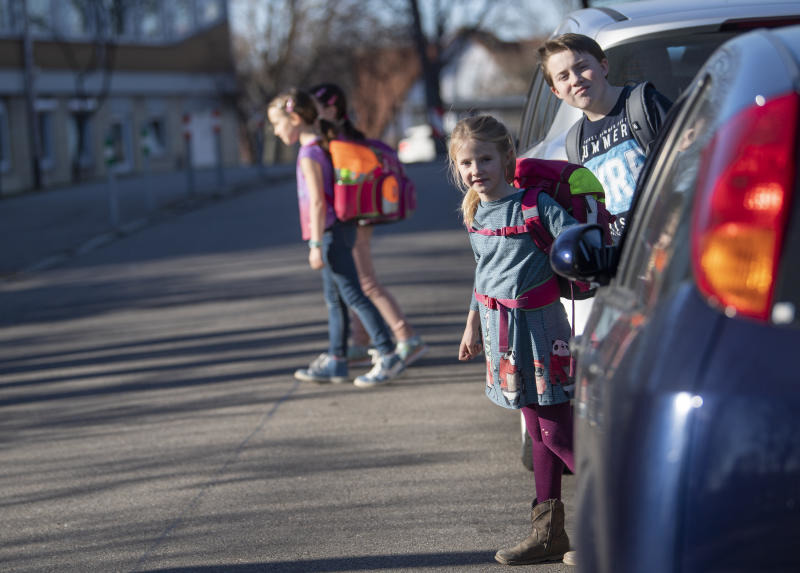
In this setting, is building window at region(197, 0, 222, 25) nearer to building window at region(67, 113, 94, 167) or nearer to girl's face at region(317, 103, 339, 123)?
building window at region(67, 113, 94, 167)

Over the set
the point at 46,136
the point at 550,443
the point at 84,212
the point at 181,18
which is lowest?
the point at 84,212

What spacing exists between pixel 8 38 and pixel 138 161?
8212mm

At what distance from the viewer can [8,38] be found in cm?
3294

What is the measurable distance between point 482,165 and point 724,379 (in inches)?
82.6

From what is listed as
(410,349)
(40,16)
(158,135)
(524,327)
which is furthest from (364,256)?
(158,135)

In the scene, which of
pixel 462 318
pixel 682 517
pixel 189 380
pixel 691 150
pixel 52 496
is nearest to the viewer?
pixel 682 517

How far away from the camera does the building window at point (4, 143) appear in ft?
109

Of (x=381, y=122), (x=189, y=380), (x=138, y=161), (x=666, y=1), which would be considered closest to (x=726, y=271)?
(x=666, y=1)

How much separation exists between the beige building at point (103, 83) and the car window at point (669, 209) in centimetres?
2975

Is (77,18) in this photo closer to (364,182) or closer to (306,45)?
(306,45)

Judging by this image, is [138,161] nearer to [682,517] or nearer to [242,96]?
[242,96]

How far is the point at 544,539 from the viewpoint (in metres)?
4.11

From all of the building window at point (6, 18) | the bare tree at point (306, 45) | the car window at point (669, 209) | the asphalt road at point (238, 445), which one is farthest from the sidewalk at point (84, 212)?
the bare tree at point (306, 45)

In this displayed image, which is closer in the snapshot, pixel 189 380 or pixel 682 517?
pixel 682 517
